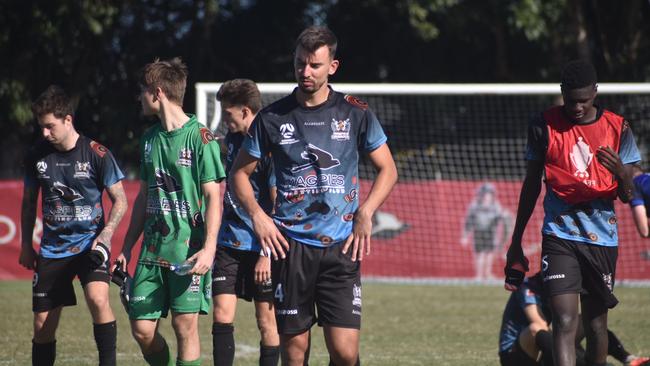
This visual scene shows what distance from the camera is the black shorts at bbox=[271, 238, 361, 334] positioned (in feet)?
18.1

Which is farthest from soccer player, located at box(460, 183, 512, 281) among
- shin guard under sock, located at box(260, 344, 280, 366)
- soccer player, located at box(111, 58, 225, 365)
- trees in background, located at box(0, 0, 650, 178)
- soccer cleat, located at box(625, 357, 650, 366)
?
soccer player, located at box(111, 58, 225, 365)

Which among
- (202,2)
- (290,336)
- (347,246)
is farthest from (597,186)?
(202,2)

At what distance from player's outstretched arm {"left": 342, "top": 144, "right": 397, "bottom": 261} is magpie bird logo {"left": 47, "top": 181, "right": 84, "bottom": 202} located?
2.30 metres

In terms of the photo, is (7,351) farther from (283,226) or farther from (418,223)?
(418,223)

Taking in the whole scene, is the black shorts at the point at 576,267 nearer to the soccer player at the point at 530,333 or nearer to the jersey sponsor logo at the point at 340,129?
the soccer player at the point at 530,333

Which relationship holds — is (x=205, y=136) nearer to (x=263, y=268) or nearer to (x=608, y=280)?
(x=263, y=268)

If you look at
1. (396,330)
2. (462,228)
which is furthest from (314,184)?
(462,228)

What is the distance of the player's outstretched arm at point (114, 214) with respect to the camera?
6617 mm

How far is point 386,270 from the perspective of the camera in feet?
60.1

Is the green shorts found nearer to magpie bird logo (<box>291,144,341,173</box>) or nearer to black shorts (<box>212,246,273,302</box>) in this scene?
black shorts (<box>212,246,273,302</box>)

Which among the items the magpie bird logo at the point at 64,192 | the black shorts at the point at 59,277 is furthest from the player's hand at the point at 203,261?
the magpie bird logo at the point at 64,192

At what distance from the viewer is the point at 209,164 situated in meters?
6.15

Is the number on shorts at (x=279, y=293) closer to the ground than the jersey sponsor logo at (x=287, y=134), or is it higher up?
closer to the ground

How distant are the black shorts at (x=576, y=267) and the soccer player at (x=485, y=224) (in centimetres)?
1177
